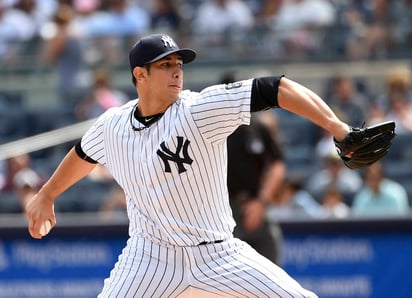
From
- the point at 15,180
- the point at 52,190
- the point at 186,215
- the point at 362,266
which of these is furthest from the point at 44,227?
the point at 15,180

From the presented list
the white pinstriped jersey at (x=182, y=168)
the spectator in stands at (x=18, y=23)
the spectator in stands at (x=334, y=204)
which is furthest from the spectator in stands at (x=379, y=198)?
the spectator in stands at (x=18, y=23)

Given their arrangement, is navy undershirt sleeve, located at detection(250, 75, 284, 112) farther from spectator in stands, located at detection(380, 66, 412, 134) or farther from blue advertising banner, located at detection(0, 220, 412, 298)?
spectator in stands, located at detection(380, 66, 412, 134)

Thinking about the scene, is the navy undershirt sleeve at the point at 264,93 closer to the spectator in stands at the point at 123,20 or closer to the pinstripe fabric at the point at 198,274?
the pinstripe fabric at the point at 198,274

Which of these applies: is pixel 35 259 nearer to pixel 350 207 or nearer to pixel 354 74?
pixel 350 207

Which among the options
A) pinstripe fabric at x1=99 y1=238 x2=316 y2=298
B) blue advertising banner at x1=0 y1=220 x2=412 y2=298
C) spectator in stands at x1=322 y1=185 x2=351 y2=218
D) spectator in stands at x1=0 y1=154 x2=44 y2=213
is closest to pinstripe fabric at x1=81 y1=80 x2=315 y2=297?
pinstripe fabric at x1=99 y1=238 x2=316 y2=298

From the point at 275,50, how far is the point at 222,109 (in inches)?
286

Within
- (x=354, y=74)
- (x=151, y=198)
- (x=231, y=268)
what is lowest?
(x=231, y=268)

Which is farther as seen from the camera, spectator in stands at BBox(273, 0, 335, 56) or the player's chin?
spectator in stands at BBox(273, 0, 335, 56)

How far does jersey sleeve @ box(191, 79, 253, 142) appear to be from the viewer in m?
4.70

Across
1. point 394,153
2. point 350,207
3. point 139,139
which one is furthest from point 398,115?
point 139,139

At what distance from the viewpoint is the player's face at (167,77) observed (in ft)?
16.4

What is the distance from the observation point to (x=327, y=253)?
8781 millimetres

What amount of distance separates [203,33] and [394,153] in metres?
2.59

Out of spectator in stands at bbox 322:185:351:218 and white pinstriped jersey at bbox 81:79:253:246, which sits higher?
spectator in stands at bbox 322:185:351:218
